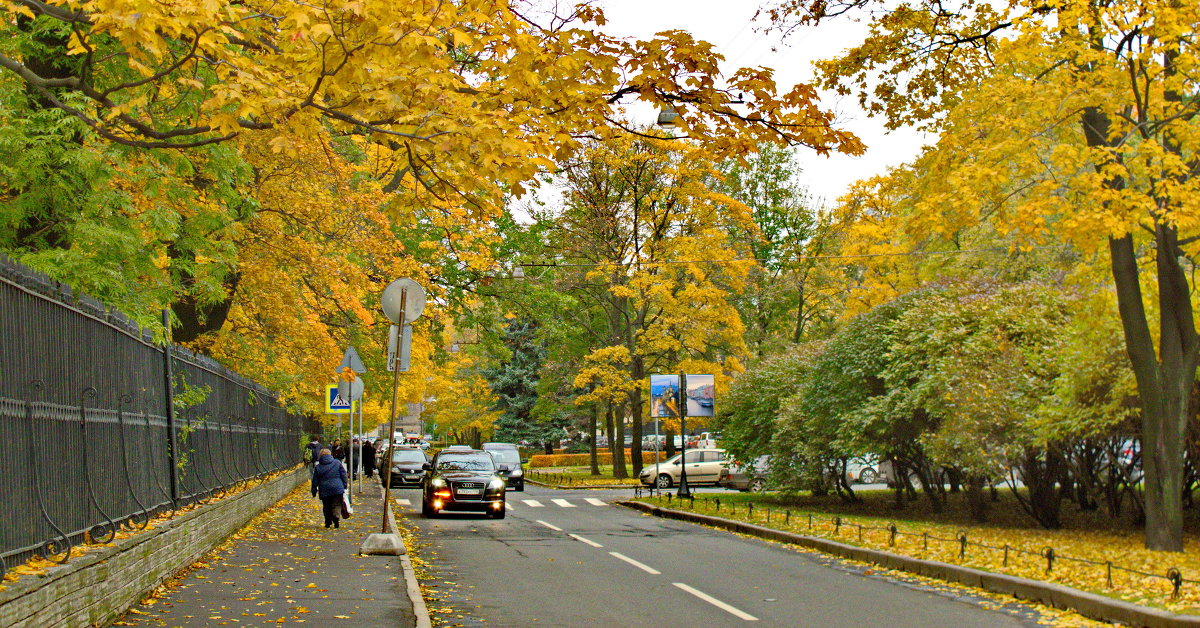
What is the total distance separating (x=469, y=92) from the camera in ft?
29.5

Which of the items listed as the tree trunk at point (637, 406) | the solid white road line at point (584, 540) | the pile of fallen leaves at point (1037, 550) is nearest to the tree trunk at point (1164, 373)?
the pile of fallen leaves at point (1037, 550)

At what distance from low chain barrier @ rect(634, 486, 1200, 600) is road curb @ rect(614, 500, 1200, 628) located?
50cm

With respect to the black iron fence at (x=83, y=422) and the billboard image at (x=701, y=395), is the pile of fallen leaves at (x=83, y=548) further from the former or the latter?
the billboard image at (x=701, y=395)

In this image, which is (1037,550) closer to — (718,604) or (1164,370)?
(1164,370)

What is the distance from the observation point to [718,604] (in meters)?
11.6

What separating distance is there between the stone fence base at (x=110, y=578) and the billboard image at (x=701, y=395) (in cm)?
2065

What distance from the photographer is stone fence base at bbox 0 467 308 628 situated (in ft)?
22.4

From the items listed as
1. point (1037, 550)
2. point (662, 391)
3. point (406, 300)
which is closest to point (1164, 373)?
point (1037, 550)

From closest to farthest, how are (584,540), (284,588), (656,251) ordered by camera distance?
(284,588) → (584,540) → (656,251)

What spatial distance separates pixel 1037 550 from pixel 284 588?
1114cm

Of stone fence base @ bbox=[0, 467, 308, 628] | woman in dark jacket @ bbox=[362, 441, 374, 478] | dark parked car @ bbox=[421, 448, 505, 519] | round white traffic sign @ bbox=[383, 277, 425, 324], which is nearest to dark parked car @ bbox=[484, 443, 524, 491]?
woman in dark jacket @ bbox=[362, 441, 374, 478]

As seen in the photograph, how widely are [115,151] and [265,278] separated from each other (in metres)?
7.10

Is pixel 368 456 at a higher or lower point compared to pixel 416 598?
lower

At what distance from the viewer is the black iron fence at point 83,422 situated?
24.7 ft
